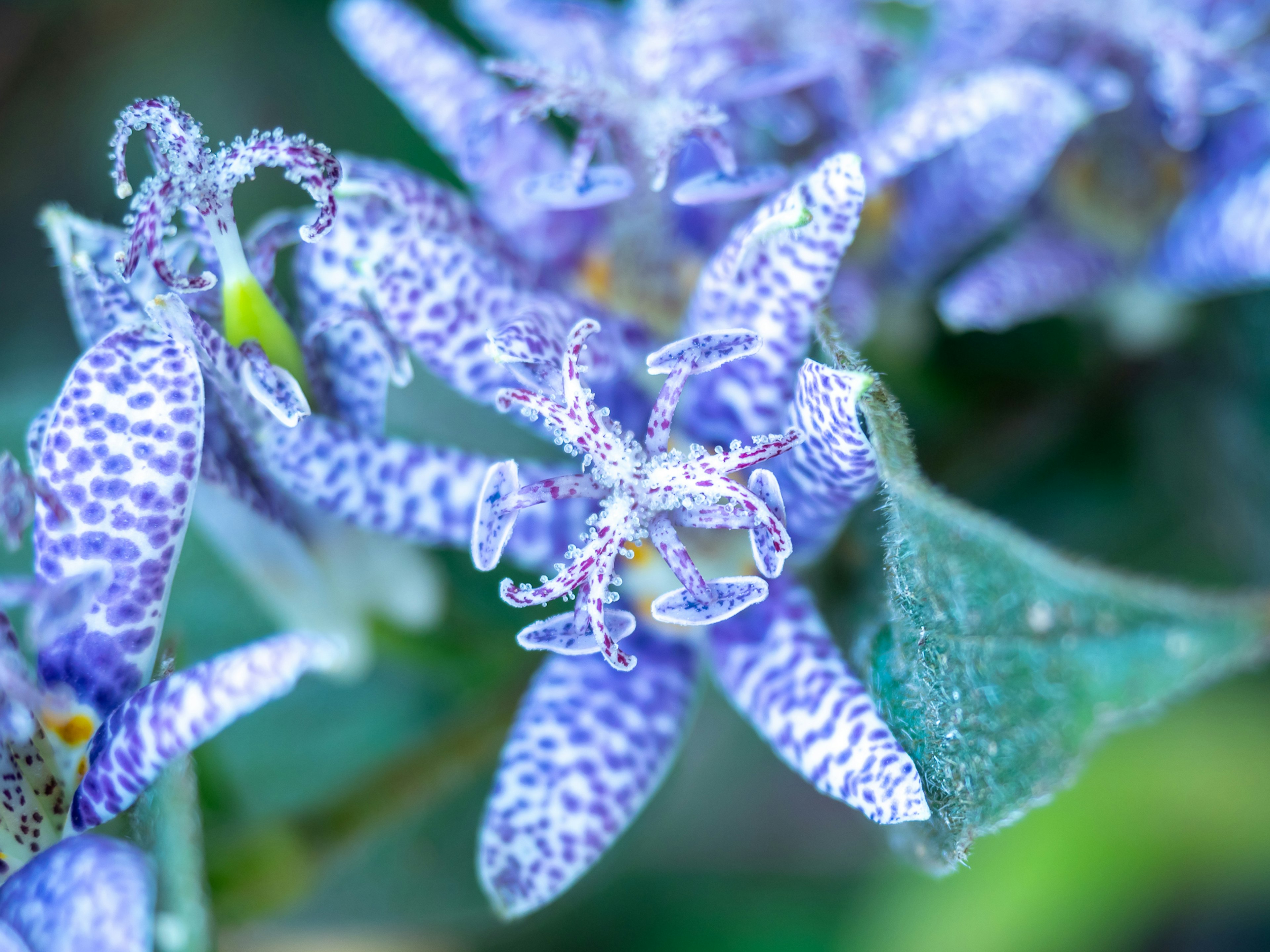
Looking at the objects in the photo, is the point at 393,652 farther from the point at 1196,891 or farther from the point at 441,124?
the point at 1196,891

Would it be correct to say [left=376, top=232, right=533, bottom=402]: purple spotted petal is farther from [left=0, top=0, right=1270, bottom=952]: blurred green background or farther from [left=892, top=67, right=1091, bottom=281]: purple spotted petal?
[left=892, top=67, right=1091, bottom=281]: purple spotted petal

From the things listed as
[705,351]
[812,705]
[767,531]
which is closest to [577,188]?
[705,351]

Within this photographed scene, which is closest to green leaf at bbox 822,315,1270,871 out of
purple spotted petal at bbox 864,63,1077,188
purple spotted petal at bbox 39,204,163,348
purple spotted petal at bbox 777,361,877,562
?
purple spotted petal at bbox 777,361,877,562

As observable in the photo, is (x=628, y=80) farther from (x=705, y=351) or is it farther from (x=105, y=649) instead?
(x=105, y=649)

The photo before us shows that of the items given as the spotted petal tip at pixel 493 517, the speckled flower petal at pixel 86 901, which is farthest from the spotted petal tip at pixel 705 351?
the speckled flower petal at pixel 86 901

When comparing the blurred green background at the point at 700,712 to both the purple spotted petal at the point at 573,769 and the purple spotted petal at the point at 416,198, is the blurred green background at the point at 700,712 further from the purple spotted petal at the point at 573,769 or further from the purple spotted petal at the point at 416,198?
the purple spotted petal at the point at 416,198

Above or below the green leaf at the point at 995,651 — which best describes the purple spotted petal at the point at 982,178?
above

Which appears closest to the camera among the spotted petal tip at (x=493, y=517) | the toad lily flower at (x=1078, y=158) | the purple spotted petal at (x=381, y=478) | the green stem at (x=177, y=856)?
the green stem at (x=177, y=856)

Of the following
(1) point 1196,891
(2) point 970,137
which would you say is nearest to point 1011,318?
(2) point 970,137
